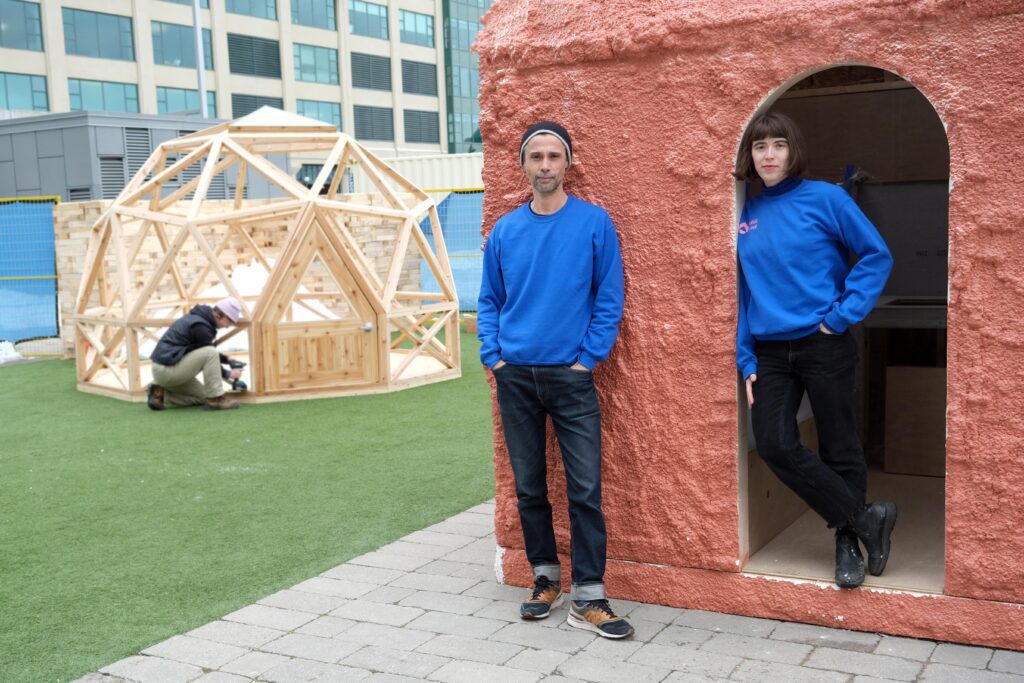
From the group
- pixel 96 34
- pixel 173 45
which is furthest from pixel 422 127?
pixel 96 34

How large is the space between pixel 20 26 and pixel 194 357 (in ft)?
119

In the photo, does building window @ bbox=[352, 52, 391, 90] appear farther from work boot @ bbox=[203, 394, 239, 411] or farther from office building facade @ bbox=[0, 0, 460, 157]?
work boot @ bbox=[203, 394, 239, 411]

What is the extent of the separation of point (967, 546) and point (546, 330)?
1.77 metres

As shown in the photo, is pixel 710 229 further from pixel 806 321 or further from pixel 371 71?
pixel 371 71

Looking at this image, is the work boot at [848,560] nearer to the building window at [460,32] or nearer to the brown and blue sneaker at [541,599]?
the brown and blue sneaker at [541,599]

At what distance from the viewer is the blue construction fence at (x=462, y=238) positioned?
1886 centimetres

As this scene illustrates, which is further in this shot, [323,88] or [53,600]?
[323,88]

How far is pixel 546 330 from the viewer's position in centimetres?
419

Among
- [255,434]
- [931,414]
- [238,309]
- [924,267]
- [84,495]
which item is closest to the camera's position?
[931,414]

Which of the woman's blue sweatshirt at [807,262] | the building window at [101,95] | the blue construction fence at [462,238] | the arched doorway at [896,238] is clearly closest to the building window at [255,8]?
the building window at [101,95]

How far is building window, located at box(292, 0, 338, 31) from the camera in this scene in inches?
1999

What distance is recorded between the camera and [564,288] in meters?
4.17

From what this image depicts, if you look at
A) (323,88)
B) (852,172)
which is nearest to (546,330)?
(852,172)

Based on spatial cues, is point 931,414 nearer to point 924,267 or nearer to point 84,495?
point 924,267
